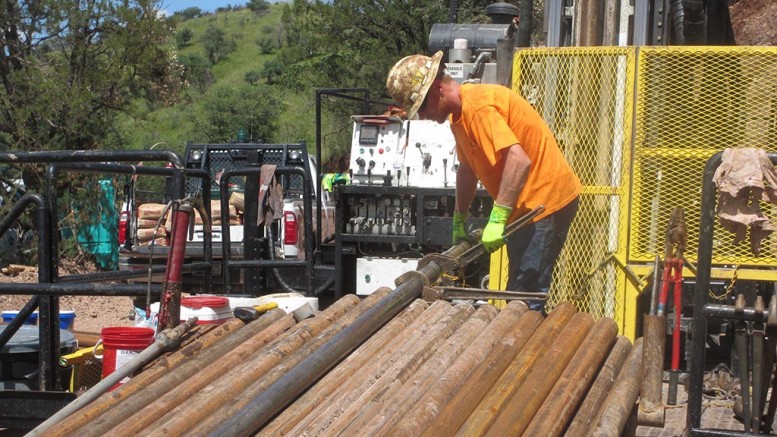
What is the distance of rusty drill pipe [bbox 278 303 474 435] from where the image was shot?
3102mm

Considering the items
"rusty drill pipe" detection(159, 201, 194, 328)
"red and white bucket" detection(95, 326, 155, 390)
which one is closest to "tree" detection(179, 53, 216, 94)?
"rusty drill pipe" detection(159, 201, 194, 328)

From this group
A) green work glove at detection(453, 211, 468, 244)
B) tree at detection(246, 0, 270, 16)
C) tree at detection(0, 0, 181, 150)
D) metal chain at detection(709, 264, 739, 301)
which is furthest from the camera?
tree at detection(246, 0, 270, 16)

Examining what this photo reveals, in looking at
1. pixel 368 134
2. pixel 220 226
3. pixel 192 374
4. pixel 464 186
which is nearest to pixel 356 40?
pixel 220 226

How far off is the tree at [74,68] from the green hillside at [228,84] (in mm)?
923

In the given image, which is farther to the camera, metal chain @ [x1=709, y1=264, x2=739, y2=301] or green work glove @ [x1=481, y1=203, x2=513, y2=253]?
metal chain @ [x1=709, y1=264, x2=739, y2=301]

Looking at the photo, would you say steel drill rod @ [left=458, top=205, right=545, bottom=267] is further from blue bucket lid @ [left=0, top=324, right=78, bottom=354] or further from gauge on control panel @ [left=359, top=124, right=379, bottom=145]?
gauge on control panel @ [left=359, top=124, right=379, bottom=145]

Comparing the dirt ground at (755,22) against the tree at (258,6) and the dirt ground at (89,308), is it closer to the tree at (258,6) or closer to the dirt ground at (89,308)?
the dirt ground at (89,308)

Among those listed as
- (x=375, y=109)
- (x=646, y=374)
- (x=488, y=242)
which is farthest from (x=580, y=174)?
(x=375, y=109)

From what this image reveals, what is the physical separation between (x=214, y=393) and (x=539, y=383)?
1046 millimetres

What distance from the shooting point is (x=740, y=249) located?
6.69 meters

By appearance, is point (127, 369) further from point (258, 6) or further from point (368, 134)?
point (258, 6)

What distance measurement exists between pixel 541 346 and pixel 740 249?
3261 millimetres

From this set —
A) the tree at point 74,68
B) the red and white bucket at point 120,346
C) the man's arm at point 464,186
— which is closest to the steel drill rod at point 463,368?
the red and white bucket at point 120,346

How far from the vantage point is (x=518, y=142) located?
546cm
